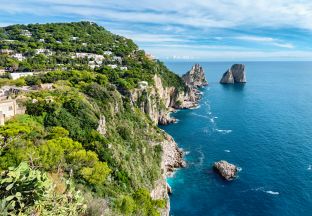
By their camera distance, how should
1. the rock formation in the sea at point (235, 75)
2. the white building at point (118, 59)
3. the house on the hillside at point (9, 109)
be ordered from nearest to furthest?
the house on the hillside at point (9, 109)
the white building at point (118, 59)
the rock formation in the sea at point (235, 75)

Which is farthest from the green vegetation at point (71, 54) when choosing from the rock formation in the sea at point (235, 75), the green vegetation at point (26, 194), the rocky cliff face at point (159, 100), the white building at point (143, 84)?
the rock formation in the sea at point (235, 75)

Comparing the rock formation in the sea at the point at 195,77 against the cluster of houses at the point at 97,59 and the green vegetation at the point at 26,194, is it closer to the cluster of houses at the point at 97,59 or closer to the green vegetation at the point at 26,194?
the cluster of houses at the point at 97,59

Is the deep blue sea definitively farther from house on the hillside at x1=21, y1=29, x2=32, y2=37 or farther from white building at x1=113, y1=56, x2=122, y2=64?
house on the hillside at x1=21, y1=29, x2=32, y2=37

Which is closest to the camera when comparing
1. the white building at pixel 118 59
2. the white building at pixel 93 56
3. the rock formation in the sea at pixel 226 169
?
the rock formation in the sea at pixel 226 169

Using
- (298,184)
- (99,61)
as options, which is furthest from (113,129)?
(99,61)

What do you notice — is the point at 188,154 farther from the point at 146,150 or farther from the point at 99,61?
the point at 99,61

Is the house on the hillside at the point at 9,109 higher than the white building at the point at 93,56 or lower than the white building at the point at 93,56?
lower

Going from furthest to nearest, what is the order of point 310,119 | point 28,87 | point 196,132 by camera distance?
point 310,119, point 196,132, point 28,87

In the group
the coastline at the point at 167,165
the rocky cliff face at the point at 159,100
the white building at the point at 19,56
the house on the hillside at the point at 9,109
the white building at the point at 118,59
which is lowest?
the coastline at the point at 167,165
